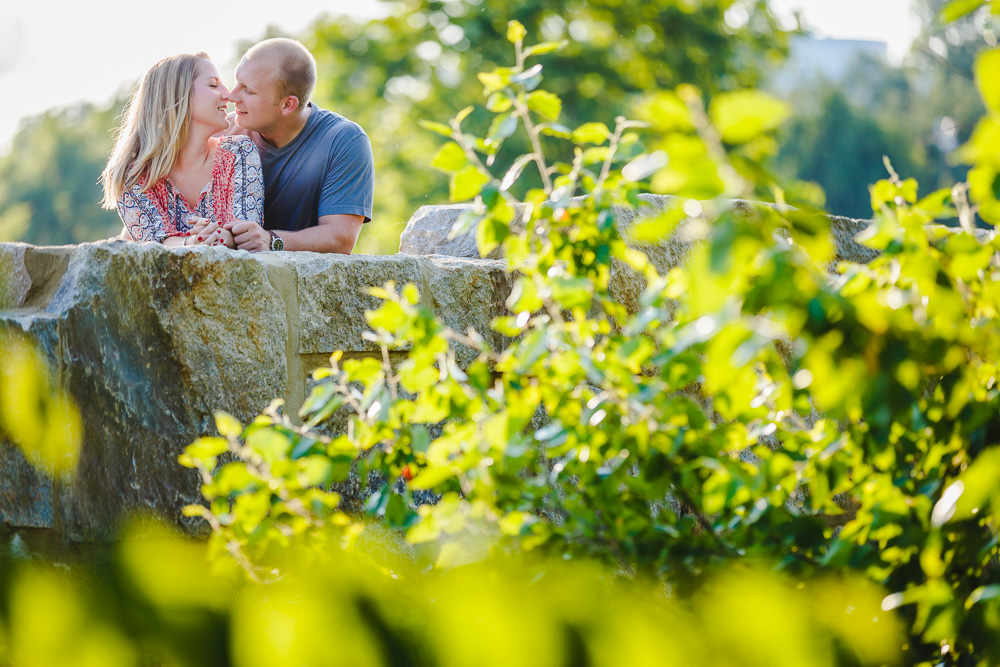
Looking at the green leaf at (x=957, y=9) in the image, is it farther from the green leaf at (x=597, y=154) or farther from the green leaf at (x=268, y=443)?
the green leaf at (x=268, y=443)

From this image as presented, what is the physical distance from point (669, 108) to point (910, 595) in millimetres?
559

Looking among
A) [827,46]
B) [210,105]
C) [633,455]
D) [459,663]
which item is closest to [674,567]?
[633,455]

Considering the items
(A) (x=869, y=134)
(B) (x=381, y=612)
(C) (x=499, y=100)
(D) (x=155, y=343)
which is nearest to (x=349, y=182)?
(D) (x=155, y=343)

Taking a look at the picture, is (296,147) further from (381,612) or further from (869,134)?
(869,134)

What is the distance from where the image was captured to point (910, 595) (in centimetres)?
92

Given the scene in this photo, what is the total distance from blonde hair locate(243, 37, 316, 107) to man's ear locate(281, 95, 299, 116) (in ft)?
0.04

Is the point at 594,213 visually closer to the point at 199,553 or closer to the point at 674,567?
the point at 674,567

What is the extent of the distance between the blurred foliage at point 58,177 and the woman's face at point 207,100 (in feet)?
98.5

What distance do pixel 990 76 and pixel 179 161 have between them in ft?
7.97

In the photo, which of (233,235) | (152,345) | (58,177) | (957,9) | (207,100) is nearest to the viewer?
(957,9)

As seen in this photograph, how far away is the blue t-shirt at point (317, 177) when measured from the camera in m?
3.08

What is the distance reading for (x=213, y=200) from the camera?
8.84 ft

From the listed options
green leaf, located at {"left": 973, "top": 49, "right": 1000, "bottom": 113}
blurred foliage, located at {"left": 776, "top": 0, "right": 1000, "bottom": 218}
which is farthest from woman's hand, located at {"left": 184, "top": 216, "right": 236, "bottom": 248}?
blurred foliage, located at {"left": 776, "top": 0, "right": 1000, "bottom": 218}

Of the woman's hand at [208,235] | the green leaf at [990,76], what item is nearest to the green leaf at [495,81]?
the green leaf at [990,76]
